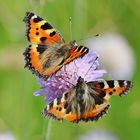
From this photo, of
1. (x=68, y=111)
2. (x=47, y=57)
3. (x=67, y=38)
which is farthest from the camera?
(x=67, y=38)

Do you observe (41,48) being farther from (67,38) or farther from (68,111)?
(67,38)

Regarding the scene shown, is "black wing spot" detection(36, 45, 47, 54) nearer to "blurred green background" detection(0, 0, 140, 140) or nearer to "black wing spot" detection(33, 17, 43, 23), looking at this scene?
"black wing spot" detection(33, 17, 43, 23)

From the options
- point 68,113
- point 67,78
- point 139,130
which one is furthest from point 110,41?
point 68,113

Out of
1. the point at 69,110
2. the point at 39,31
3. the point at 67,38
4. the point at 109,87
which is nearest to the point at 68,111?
the point at 69,110

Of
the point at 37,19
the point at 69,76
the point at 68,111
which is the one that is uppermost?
the point at 37,19

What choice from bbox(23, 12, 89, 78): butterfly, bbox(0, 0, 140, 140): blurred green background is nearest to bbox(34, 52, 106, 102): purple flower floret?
bbox(23, 12, 89, 78): butterfly

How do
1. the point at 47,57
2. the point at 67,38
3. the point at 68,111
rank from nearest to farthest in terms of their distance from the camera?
the point at 68,111 < the point at 47,57 < the point at 67,38
